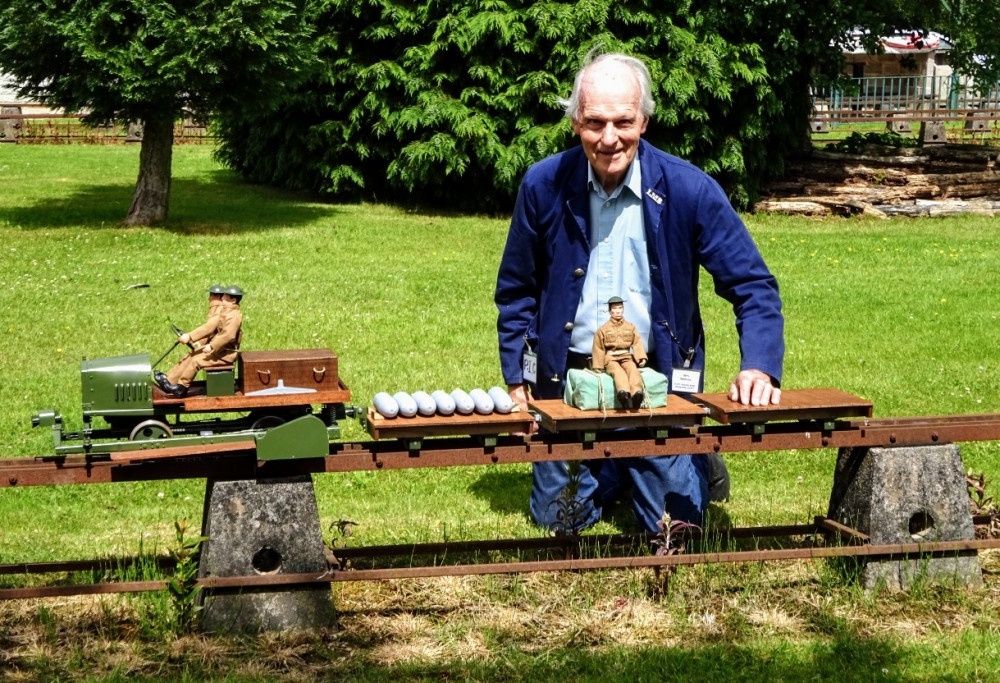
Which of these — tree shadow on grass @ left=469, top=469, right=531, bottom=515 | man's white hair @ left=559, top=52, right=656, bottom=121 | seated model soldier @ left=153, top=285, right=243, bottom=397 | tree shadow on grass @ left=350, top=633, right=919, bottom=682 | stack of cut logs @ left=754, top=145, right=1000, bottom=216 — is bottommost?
tree shadow on grass @ left=469, top=469, right=531, bottom=515

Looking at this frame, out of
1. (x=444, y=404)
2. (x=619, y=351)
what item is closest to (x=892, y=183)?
(x=619, y=351)

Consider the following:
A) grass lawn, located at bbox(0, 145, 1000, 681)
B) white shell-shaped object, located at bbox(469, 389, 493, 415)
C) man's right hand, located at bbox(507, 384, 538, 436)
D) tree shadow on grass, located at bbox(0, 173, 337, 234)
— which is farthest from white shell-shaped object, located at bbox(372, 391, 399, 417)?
tree shadow on grass, located at bbox(0, 173, 337, 234)

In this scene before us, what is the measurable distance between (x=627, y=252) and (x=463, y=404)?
1108 millimetres

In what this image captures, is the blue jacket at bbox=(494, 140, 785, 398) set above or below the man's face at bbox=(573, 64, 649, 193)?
below

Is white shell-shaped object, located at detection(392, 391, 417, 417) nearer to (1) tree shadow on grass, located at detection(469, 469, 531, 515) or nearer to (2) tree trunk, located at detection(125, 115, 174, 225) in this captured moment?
(1) tree shadow on grass, located at detection(469, 469, 531, 515)

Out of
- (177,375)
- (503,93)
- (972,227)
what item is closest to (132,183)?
(503,93)

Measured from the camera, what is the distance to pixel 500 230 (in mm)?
18078

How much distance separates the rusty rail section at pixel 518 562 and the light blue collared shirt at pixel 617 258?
2.92ft

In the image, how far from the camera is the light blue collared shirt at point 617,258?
5.16 metres

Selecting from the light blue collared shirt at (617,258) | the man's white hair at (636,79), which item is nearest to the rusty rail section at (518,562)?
the light blue collared shirt at (617,258)

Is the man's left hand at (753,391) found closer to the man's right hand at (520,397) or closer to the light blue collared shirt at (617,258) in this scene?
the light blue collared shirt at (617,258)

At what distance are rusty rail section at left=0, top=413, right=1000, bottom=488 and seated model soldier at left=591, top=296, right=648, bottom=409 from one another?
0.22m

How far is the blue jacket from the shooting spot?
5070 millimetres

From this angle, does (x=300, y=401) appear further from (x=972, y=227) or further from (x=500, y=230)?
(x=972, y=227)
